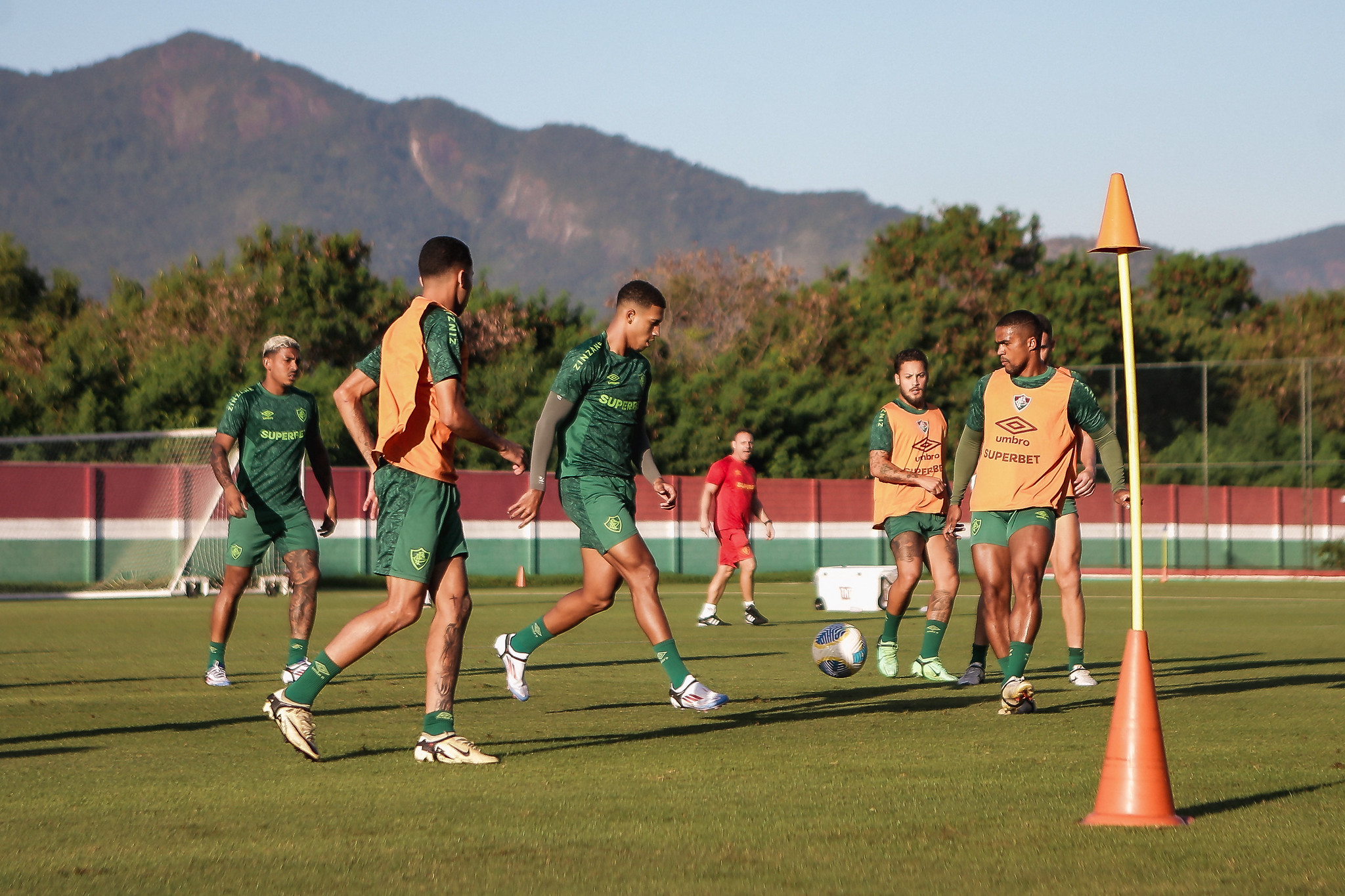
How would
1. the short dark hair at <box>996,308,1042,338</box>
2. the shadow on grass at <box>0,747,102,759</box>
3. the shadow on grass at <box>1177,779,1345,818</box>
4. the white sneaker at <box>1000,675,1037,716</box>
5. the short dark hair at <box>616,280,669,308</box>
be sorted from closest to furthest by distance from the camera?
the shadow on grass at <box>1177,779,1345,818</box> → the shadow on grass at <box>0,747,102,759</box> → the short dark hair at <box>616,280,669,308</box> → the white sneaker at <box>1000,675,1037,716</box> → the short dark hair at <box>996,308,1042,338</box>

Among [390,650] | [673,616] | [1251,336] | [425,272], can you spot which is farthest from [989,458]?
[1251,336]

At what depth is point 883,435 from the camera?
1042cm

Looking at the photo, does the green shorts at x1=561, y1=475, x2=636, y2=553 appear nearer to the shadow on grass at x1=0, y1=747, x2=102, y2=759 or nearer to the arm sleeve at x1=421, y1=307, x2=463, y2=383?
the arm sleeve at x1=421, y1=307, x2=463, y2=383

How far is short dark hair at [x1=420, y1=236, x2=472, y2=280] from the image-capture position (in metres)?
6.52

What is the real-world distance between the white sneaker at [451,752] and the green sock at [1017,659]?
2.99 m

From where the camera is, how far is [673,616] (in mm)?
18688

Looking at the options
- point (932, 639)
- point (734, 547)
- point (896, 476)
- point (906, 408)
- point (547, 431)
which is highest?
point (906, 408)

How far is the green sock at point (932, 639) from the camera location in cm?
1020

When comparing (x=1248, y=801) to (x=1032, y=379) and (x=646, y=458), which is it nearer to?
(x=1032, y=379)

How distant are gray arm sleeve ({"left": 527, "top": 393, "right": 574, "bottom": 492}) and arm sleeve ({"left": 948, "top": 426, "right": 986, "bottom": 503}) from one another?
7.52 feet

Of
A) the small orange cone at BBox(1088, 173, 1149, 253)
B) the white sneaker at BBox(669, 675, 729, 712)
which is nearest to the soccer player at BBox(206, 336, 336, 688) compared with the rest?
the white sneaker at BBox(669, 675, 729, 712)

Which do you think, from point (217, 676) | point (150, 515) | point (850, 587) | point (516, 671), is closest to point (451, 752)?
point (516, 671)

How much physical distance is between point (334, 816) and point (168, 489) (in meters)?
23.6

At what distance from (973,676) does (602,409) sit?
10.8 feet
